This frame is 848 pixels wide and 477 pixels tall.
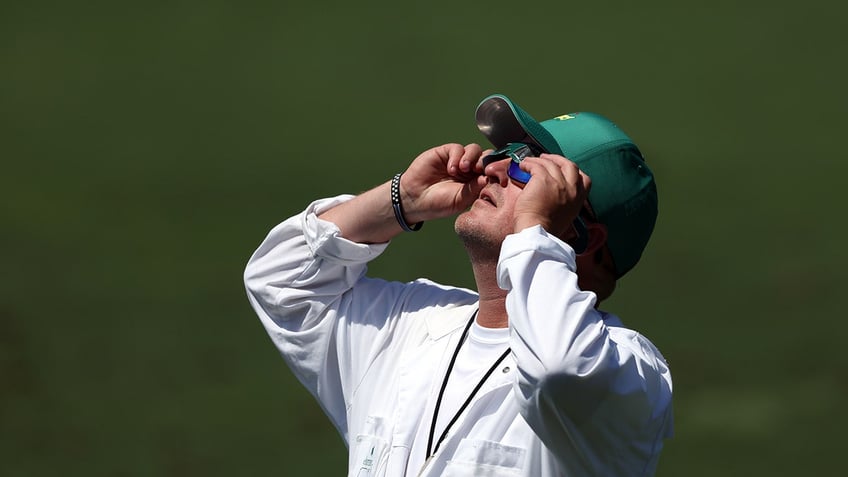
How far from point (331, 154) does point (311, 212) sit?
81.5 inches

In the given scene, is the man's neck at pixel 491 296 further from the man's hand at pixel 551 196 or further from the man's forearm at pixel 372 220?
the man's forearm at pixel 372 220

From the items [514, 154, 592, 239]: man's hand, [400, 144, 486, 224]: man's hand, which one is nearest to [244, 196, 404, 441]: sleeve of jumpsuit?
[400, 144, 486, 224]: man's hand

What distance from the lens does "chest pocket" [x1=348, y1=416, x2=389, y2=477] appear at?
7.17ft

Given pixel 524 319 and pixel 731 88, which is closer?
pixel 524 319

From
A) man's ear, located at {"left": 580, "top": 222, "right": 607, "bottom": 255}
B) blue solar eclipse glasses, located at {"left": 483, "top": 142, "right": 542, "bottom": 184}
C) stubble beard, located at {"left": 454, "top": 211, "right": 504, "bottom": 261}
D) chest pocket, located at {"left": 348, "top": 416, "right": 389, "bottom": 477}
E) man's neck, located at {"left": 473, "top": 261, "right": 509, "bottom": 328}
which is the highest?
blue solar eclipse glasses, located at {"left": 483, "top": 142, "right": 542, "bottom": 184}

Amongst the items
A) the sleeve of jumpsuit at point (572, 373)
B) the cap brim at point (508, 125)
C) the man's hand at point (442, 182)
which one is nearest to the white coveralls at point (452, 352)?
the sleeve of jumpsuit at point (572, 373)

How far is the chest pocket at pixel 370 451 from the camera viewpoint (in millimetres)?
2186

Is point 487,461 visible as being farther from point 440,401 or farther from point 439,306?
point 439,306

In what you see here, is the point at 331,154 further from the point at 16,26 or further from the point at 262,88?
the point at 16,26

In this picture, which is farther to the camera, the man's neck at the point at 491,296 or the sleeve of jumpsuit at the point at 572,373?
the man's neck at the point at 491,296

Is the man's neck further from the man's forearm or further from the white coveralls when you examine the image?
the man's forearm

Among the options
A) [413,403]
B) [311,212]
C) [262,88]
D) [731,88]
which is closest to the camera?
[413,403]

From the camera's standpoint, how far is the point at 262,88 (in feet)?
15.8

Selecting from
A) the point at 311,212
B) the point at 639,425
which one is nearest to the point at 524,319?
the point at 639,425
